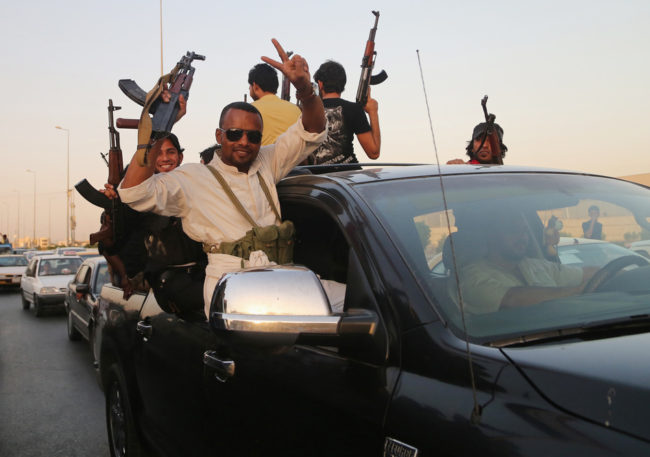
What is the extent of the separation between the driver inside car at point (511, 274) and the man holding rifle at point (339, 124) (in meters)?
2.86

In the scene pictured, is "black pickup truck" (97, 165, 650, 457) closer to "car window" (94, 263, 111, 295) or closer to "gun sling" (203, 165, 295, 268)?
"gun sling" (203, 165, 295, 268)

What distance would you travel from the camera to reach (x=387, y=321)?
5.93 ft

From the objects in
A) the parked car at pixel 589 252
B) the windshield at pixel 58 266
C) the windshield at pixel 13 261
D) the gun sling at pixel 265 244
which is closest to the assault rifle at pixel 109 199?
the gun sling at pixel 265 244

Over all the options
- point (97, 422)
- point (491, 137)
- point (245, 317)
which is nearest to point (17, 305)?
point (97, 422)

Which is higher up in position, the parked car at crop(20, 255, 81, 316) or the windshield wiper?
the windshield wiper

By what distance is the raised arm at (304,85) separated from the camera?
315cm

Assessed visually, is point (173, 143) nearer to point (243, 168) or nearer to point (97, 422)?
point (243, 168)

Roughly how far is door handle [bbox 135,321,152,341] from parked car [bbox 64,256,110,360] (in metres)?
6.13

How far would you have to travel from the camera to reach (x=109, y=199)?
12.7ft

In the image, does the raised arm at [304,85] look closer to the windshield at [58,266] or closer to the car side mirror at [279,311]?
the car side mirror at [279,311]

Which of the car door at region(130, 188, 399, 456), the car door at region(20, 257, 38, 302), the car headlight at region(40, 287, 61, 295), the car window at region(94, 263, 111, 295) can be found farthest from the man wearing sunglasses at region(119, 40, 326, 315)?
the car door at region(20, 257, 38, 302)

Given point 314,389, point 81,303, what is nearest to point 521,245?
point 314,389

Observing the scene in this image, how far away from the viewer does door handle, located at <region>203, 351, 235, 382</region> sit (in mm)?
2409

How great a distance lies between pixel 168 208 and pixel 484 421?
2114 mm
